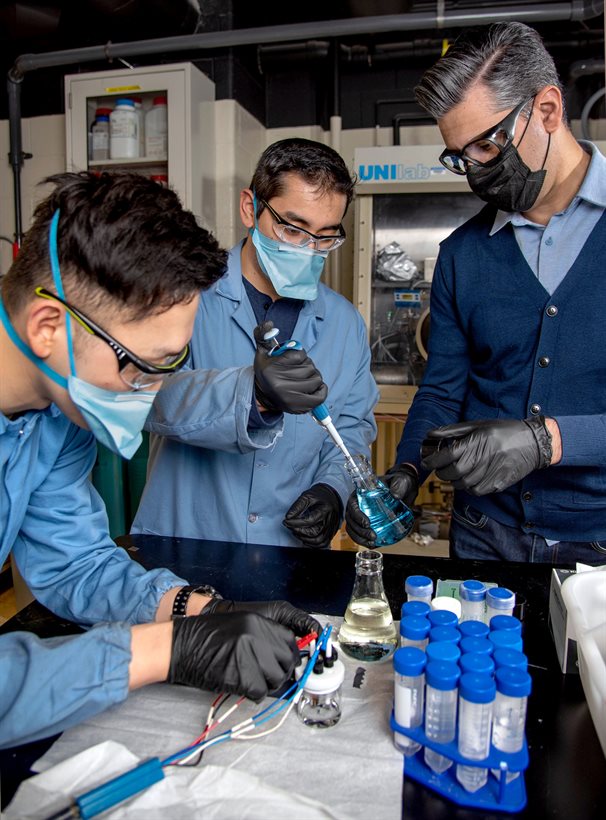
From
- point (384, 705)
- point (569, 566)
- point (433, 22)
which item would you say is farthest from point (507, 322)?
point (433, 22)

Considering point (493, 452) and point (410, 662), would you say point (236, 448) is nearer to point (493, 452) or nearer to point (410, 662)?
point (493, 452)

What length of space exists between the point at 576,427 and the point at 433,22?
2.61 metres

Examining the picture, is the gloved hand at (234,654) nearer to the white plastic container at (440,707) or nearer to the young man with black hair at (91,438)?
the young man with black hair at (91,438)

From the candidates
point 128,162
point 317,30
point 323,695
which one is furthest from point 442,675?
point 317,30

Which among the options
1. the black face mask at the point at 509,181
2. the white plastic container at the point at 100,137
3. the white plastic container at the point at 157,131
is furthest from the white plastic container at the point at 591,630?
the white plastic container at the point at 100,137

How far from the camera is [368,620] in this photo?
0.97m

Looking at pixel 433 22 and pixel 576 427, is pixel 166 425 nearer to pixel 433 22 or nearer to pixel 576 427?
pixel 576 427

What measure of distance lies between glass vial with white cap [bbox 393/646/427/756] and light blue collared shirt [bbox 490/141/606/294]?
0.96 meters

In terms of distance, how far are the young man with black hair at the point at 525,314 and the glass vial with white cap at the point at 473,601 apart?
342 millimetres

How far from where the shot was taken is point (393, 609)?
1.08m

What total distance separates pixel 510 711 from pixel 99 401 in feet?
2.24

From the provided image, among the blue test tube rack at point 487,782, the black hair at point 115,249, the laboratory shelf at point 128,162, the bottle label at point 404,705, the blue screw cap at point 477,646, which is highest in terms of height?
the laboratory shelf at point 128,162

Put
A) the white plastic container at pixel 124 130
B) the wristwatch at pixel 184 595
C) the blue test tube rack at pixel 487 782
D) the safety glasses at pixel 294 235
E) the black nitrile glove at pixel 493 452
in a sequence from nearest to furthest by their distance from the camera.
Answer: the blue test tube rack at pixel 487 782 → the wristwatch at pixel 184 595 → the black nitrile glove at pixel 493 452 → the safety glasses at pixel 294 235 → the white plastic container at pixel 124 130

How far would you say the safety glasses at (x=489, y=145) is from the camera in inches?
52.6
